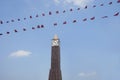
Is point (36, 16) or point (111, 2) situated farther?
point (36, 16)

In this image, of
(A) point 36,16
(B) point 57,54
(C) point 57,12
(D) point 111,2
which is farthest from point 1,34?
(B) point 57,54

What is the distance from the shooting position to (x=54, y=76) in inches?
2408

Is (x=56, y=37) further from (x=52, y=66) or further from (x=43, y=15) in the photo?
(x=43, y=15)

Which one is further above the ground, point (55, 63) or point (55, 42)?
point (55, 42)

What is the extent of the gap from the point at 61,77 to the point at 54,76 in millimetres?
1546

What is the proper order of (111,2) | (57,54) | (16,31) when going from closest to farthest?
(111,2)
(16,31)
(57,54)

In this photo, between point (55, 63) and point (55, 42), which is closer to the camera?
point (55, 63)

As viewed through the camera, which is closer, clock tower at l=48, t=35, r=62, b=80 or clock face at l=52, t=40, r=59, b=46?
clock tower at l=48, t=35, r=62, b=80

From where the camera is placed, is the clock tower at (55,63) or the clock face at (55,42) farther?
the clock face at (55,42)

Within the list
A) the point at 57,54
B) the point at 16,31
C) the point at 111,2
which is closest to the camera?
the point at 111,2

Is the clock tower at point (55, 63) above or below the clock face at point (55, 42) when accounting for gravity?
below

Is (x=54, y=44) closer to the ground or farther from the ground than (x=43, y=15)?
farther from the ground

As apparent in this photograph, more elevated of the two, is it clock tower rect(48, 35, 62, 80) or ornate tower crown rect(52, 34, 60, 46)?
ornate tower crown rect(52, 34, 60, 46)

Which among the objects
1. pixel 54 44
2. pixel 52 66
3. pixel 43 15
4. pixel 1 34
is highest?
pixel 54 44
